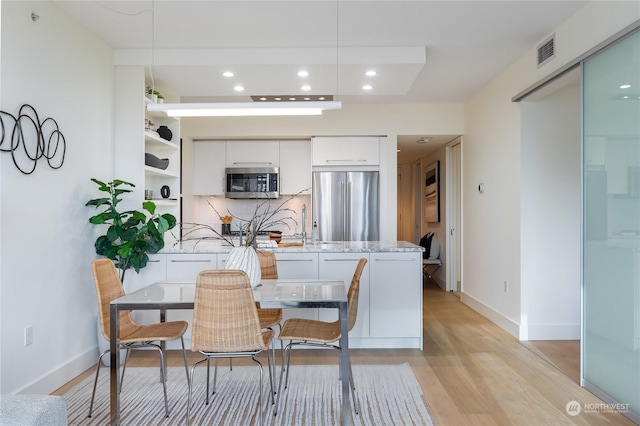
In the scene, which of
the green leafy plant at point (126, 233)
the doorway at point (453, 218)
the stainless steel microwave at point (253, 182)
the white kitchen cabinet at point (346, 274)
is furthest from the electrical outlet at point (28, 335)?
the doorway at point (453, 218)

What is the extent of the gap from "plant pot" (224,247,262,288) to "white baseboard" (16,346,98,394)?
152 centimetres

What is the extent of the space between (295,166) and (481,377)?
3.79 meters

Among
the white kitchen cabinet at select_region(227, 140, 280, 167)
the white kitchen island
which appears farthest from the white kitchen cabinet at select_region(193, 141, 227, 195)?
the white kitchen island

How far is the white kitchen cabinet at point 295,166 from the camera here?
230 inches

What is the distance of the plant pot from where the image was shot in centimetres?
250

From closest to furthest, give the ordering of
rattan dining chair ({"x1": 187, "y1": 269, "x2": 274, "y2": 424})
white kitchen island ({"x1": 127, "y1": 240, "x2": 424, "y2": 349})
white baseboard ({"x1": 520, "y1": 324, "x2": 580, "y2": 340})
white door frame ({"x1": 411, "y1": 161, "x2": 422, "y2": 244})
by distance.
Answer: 1. rattan dining chair ({"x1": 187, "y1": 269, "x2": 274, "y2": 424})
2. white kitchen island ({"x1": 127, "y1": 240, "x2": 424, "y2": 349})
3. white baseboard ({"x1": 520, "y1": 324, "x2": 580, "y2": 340})
4. white door frame ({"x1": 411, "y1": 161, "x2": 422, "y2": 244})

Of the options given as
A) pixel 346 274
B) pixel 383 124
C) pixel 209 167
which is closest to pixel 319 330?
pixel 346 274

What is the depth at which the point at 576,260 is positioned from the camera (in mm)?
3895

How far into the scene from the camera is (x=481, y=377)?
9.77ft

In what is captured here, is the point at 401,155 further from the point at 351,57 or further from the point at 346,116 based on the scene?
the point at 351,57

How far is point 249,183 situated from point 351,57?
272 cm

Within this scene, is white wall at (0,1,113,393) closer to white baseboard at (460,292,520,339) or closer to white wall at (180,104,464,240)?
white wall at (180,104,464,240)

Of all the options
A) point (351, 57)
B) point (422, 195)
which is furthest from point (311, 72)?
point (422, 195)

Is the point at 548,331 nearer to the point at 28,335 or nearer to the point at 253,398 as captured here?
the point at 253,398
